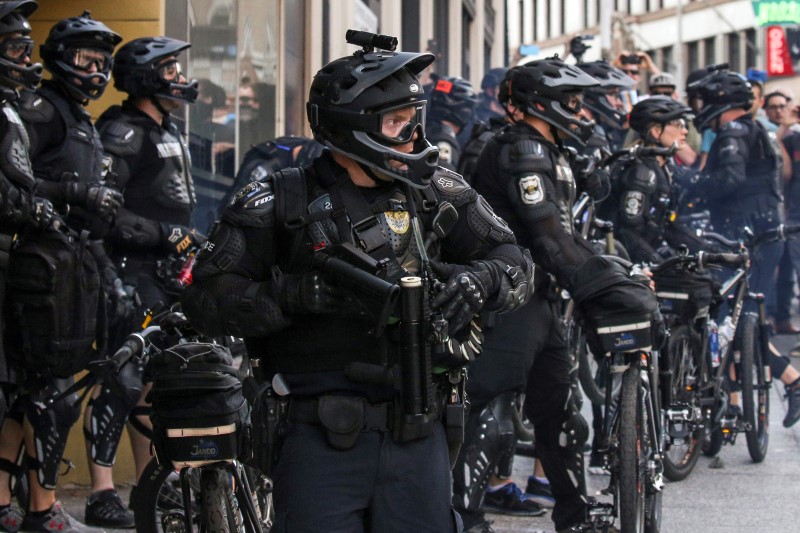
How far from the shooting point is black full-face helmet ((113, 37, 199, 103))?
7391 mm

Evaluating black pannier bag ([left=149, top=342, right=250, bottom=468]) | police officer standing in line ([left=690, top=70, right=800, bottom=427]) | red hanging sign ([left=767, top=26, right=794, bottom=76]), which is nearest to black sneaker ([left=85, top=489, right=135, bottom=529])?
black pannier bag ([left=149, top=342, right=250, bottom=468])

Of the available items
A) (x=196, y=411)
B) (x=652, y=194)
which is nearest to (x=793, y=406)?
(x=652, y=194)

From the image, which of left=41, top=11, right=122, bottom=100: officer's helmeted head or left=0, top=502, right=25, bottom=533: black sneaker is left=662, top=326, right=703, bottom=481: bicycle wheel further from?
left=0, top=502, right=25, bottom=533: black sneaker

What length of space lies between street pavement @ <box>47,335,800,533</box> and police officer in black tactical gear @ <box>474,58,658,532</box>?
0.68 meters

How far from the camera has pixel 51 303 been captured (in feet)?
20.9

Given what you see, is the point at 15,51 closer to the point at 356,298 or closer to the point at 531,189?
the point at 531,189

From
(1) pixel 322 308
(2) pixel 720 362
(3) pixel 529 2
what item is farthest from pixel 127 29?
(3) pixel 529 2

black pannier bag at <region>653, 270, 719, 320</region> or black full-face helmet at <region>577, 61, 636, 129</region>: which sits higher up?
black full-face helmet at <region>577, 61, 636, 129</region>

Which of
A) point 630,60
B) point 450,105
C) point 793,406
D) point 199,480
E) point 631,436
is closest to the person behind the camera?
point 199,480

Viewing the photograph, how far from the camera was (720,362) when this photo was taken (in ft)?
30.2

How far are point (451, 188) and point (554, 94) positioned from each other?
2.39m

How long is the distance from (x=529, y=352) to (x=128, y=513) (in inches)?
76.1

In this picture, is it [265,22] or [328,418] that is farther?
[265,22]

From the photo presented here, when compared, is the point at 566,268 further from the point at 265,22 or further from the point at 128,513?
the point at 265,22
